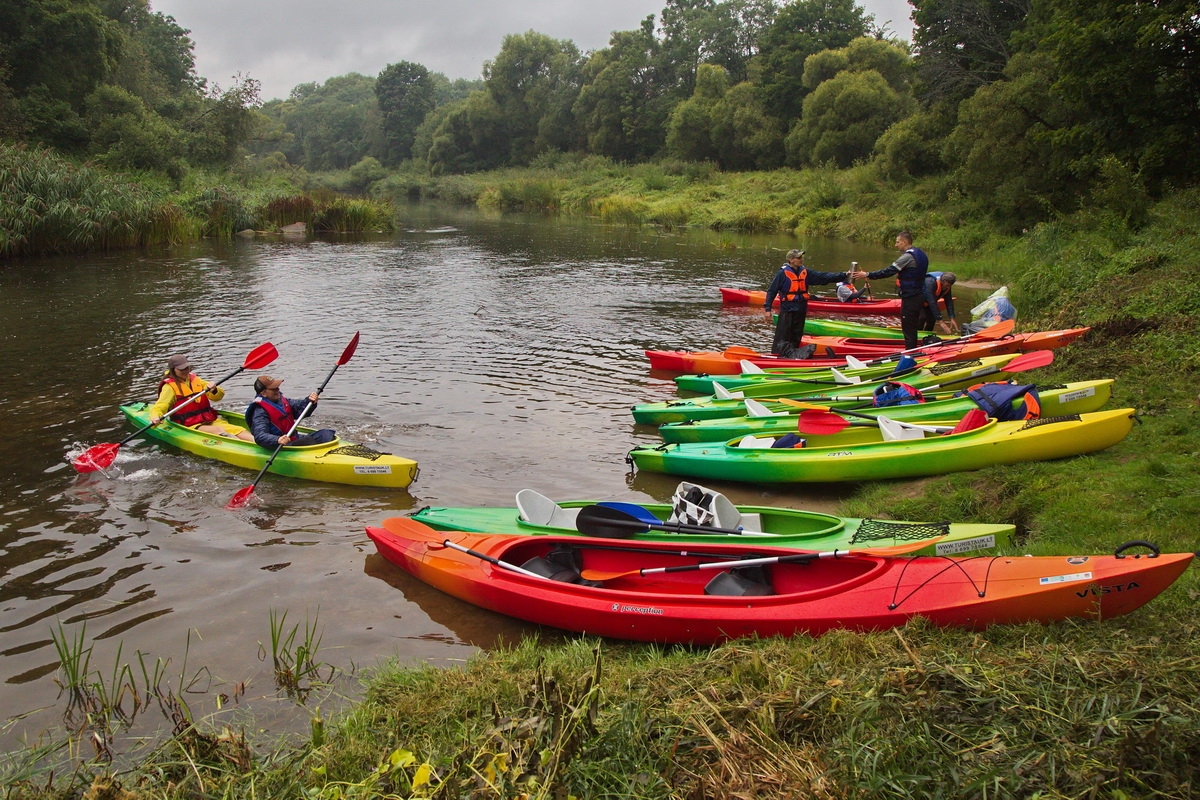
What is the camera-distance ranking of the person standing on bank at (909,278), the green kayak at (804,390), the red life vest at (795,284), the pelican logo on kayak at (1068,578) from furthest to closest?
the red life vest at (795,284) < the person standing on bank at (909,278) < the green kayak at (804,390) < the pelican logo on kayak at (1068,578)

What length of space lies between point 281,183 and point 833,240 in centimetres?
2731

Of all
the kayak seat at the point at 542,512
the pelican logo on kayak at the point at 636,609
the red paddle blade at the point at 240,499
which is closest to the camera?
the pelican logo on kayak at the point at 636,609

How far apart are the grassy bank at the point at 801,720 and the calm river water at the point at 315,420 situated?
3.22ft

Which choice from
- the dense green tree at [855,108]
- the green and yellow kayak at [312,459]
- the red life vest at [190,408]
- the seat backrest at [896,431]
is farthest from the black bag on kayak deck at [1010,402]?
the dense green tree at [855,108]

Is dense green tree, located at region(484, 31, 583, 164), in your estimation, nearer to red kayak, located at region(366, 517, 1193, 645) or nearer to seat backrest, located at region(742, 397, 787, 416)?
seat backrest, located at region(742, 397, 787, 416)

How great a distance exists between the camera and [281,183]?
130ft

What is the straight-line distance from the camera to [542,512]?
622 cm

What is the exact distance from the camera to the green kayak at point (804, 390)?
8914 millimetres

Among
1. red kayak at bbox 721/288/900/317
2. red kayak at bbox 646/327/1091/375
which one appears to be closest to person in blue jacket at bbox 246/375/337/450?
red kayak at bbox 646/327/1091/375

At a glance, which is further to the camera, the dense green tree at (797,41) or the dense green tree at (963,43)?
the dense green tree at (797,41)

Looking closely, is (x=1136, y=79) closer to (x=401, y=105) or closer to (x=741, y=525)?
(x=741, y=525)

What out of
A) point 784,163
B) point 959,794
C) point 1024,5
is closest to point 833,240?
point 1024,5

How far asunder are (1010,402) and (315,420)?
7.74 meters

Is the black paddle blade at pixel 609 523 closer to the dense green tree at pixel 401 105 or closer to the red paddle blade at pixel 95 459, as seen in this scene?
the red paddle blade at pixel 95 459
